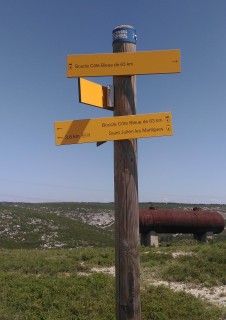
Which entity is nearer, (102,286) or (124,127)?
(124,127)

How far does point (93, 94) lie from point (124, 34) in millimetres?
739

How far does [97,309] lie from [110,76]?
5758mm

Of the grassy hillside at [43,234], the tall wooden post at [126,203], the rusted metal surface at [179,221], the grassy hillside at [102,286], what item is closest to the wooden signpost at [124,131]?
the tall wooden post at [126,203]

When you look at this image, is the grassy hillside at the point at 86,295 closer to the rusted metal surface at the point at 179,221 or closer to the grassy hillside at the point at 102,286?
the grassy hillside at the point at 102,286

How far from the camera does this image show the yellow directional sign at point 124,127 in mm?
3945

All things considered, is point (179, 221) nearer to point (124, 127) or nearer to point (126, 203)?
point (126, 203)

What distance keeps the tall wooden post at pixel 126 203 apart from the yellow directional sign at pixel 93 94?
0.13 metres

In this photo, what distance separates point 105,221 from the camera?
6731 centimetres

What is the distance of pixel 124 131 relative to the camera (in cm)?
397

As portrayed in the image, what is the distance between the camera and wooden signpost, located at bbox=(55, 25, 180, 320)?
3943mm

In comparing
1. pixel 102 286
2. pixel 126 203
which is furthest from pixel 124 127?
pixel 102 286

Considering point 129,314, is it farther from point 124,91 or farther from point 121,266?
point 124,91

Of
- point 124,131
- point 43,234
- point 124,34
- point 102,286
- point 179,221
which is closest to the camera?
point 124,131

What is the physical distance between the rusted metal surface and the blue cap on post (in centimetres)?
1553
